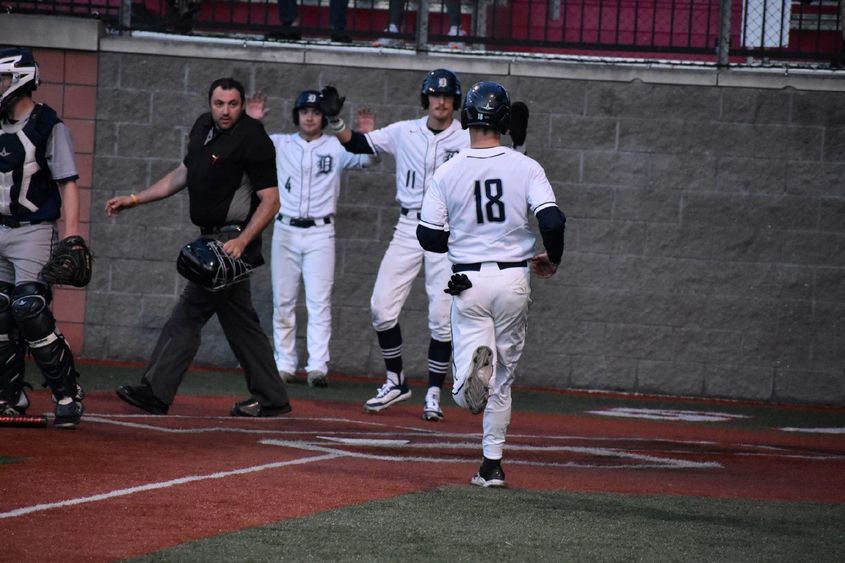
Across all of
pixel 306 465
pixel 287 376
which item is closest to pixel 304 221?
pixel 287 376

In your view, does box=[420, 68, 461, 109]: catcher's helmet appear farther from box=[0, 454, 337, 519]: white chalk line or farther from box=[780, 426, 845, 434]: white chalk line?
box=[780, 426, 845, 434]: white chalk line

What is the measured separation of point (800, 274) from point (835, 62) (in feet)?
7.40

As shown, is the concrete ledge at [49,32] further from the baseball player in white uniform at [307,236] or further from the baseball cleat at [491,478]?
the baseball cleat at [491,478]

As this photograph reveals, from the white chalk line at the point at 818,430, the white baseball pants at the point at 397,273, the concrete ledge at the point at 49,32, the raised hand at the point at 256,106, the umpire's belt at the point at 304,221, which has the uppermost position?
the concrete ledge at the point at 49,32

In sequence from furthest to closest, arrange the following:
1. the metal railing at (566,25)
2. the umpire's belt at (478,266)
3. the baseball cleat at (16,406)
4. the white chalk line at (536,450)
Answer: the metal railing at (566,25), the baseball cleat at (16,406), the white chalk line at (536,450), the umpire's belt at (478,266)

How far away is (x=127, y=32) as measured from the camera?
44.5 ft

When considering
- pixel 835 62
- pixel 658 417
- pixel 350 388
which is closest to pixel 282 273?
pixel 350 388

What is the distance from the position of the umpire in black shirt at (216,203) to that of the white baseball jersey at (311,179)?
328 cm

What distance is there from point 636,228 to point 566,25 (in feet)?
7.53

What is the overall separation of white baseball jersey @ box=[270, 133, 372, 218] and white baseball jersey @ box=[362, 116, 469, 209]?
1742 mm

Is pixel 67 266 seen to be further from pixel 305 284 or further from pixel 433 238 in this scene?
pixel 305 284

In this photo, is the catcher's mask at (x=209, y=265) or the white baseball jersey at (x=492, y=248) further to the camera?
the catcher's mask at (x=209, y=265)

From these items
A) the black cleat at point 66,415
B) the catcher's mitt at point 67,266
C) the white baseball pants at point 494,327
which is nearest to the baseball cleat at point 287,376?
the black cleat at point 66,415

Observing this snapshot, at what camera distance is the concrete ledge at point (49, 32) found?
43.4 ft
